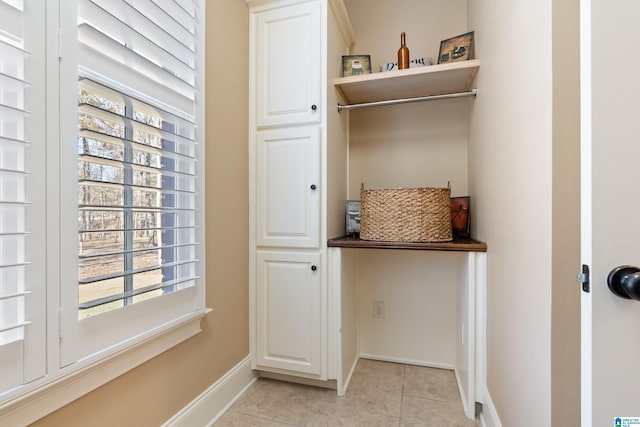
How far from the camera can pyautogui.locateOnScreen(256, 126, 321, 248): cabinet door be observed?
1.65m

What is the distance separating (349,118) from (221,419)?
78.4 inches

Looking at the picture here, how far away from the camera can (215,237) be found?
1476 mm

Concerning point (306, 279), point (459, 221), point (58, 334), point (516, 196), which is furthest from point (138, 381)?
point (459, 221)

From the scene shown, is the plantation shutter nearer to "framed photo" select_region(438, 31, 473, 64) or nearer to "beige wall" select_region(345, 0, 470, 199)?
"beige wall" select_region(345, 0, 470, 199)

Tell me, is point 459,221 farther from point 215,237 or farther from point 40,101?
point 40,101

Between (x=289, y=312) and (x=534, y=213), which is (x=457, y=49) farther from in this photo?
(x=289, y=312)

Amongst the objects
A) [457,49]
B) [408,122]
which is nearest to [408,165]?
[408,122]

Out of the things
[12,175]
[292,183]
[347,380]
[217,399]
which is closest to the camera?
[12,175]

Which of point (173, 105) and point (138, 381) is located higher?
point (173, 105)

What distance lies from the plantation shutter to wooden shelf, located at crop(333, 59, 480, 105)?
1.38 metres

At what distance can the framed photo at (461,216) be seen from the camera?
1820 millimetres

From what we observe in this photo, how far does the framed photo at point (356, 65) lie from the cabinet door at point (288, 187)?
1.81 ft

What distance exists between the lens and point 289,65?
1687mm

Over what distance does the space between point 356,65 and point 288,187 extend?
0.93m
